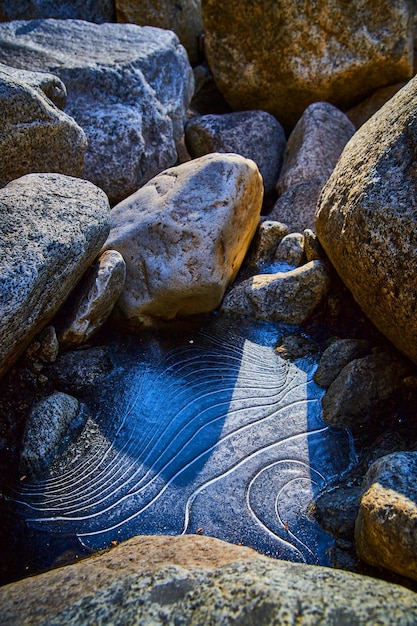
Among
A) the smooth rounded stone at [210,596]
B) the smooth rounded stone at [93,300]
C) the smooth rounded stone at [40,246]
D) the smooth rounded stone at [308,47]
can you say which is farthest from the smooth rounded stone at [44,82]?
the smooth rounded stone at [210,596]

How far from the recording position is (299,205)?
15.8ft

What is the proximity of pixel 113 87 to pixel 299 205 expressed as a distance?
1.81 metres

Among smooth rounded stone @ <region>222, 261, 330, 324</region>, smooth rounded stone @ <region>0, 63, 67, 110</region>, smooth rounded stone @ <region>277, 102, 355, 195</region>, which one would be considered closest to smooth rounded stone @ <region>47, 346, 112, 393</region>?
smooth rounded stone @ <region>222, 261, 330, 324</region>

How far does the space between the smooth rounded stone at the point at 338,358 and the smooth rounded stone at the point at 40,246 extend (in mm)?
1503

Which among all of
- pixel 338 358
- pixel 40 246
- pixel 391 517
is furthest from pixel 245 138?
pixel 391 517

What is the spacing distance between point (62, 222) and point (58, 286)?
0.36 metres

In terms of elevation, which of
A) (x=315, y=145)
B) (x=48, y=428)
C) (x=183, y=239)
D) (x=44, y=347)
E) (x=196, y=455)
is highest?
Result: (x=315, y=145)

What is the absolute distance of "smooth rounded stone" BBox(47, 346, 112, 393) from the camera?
11.0 feet

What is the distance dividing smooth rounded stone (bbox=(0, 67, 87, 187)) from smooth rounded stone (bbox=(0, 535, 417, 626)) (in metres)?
2.64

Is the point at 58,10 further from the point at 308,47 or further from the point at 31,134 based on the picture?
the point at 31,134

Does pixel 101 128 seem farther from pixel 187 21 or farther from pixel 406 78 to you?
pixel 406 78

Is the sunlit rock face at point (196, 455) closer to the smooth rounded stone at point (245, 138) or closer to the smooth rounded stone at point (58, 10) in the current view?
the smooth rounded stone at point (245, 138)

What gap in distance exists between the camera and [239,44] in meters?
5.82

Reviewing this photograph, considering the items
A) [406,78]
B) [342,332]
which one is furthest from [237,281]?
[406,78]
